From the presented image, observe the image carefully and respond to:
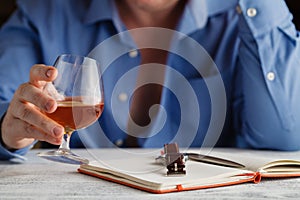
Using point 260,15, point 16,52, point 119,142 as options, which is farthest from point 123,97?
point 260,15

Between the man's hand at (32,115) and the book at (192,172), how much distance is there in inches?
3.8

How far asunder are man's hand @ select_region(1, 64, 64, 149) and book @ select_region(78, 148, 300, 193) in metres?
0.10

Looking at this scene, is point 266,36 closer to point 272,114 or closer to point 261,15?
point 261,15

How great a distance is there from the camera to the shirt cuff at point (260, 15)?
1.35m

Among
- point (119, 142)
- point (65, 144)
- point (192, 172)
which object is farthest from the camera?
point (119, 142)

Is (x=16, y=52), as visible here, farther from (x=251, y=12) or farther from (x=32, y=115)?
(x=251, y=12)

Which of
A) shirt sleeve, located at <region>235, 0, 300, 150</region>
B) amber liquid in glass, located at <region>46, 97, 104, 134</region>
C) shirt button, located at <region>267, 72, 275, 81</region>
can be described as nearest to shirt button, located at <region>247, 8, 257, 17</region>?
shirt sleeve, located at <region>235, 0, 300, 150</region>

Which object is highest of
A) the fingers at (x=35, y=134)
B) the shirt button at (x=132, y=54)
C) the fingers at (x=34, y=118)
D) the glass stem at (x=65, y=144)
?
the shirt button at (x=132, y=54)

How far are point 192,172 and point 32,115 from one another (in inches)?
12.9

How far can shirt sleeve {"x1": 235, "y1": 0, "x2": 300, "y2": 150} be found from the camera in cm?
132

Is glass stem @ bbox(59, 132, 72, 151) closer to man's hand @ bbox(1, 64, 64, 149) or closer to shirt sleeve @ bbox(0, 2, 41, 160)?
man's hand @ bbox(1, 64, 64, 149)

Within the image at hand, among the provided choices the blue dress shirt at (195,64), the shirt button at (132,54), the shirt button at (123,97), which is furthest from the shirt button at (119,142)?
the shirt button at (132,54)

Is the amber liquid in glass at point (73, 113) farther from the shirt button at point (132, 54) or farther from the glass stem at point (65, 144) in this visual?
the shirt button at point (132, 54)

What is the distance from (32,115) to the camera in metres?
0.93
